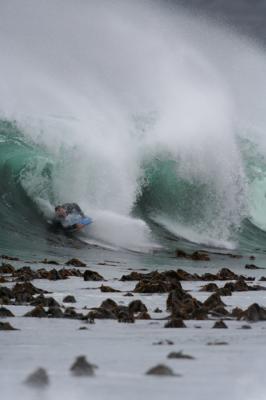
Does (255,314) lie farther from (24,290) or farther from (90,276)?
(90,276)

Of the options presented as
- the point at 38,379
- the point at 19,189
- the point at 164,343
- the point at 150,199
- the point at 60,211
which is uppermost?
the point at 150,199

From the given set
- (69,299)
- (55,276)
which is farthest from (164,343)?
(55,276)

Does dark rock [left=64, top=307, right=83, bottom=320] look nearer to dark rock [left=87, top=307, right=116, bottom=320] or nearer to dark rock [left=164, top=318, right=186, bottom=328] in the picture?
dark rock [left=87, top=307, right=116, bottom=320]

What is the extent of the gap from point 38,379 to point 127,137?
887 inches

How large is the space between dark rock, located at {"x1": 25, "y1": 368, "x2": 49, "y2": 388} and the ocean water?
39.6ft

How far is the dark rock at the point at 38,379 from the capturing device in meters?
2.99

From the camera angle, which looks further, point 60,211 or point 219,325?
point 60,211

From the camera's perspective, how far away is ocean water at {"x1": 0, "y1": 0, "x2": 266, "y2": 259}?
776 inches

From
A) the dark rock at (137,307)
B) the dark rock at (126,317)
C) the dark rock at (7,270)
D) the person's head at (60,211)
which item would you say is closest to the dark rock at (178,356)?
the dark rock at (126,317)

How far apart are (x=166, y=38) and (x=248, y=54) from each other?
874cm

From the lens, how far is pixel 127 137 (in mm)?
25406

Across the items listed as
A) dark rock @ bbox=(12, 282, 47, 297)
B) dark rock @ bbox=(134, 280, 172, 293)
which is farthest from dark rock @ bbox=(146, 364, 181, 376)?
dark rock @ bbox=(134, 280, 172, 293)

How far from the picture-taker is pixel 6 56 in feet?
97.3

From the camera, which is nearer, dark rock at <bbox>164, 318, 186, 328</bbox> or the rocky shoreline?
the rocky shoreline
